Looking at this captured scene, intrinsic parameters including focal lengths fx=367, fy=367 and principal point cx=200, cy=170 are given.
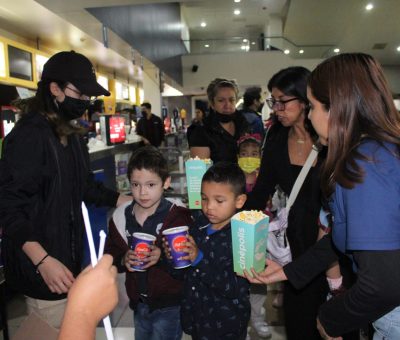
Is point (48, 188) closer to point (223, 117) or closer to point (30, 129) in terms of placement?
point (30, 129)

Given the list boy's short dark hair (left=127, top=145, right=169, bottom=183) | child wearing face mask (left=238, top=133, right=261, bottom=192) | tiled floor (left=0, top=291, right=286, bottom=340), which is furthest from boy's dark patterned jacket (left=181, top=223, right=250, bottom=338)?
tiled floor (left=0, top=291, right=286, bottom=340)

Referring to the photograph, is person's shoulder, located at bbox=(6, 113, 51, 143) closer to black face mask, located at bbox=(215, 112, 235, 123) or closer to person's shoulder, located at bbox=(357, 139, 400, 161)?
person's shoulder, located at bbox=(357, 139, 400, 161)

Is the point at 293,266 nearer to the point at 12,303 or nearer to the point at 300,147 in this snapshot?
the point at 300,147

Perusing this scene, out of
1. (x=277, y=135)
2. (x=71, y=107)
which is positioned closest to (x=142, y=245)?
(x=71, y=107)

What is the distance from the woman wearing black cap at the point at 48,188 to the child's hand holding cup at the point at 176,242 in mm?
472

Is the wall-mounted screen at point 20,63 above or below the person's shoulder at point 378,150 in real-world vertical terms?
above

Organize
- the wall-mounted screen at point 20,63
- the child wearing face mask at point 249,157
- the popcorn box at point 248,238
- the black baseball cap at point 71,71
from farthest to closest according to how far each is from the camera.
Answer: the wall-mounted screen at point 20,63, the child wearing face mask at point 249,157, the black baseball cap at point 71,71, the popcorn box at point 248,238

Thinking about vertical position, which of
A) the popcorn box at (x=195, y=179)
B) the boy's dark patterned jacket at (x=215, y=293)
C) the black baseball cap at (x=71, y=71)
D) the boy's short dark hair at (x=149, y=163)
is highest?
the black baseball cap at (x=71, y=71)

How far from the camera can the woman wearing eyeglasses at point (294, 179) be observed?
2.00 metres

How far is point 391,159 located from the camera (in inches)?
41.3

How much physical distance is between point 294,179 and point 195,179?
0.58m

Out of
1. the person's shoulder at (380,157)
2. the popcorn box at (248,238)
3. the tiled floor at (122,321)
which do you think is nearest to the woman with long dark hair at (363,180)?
the person's shoulder at (380,157)

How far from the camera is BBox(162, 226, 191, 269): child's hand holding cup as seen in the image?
1.52 meters

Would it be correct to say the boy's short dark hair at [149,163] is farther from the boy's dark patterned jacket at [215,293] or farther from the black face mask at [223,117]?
the black face mask at [223,117]
